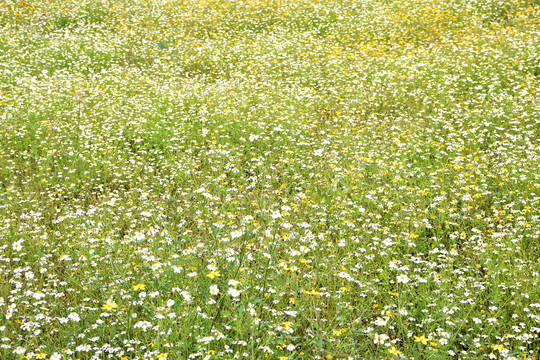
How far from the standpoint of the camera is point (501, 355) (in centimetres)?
323

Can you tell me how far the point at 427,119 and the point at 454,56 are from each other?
2928 mm

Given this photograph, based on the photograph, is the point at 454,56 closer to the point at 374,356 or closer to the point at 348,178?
the point at 348,178

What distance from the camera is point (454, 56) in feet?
30.8

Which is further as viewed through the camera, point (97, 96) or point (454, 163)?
point (97, 96)

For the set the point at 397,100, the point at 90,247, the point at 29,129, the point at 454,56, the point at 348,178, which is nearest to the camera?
the point at 90,247

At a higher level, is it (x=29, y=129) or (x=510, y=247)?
(x=510, y=247)

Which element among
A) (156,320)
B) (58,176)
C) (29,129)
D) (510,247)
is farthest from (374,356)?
(29,129)

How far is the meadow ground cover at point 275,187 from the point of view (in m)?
3.34

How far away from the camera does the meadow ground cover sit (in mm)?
3338

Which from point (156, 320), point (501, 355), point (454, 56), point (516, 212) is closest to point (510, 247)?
point (516, 212)

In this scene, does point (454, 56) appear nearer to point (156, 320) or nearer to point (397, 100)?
point (397, 100)

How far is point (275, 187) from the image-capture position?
5.78m

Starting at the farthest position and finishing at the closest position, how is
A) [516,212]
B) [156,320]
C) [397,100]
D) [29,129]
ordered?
[397,100]
[29,129]
[516,212]
[156,320]

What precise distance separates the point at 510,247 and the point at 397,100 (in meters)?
4.34
